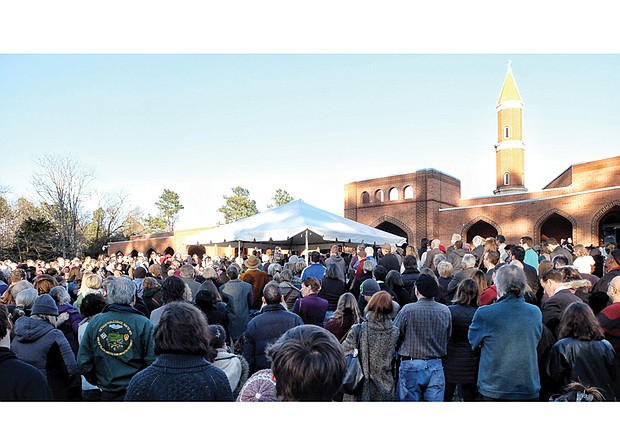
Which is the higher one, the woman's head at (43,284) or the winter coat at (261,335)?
the woman's head at (43,284)

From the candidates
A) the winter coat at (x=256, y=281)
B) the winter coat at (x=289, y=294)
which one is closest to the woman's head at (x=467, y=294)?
the winter coat at (x=289, y=294)

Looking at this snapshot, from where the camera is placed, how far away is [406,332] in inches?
174

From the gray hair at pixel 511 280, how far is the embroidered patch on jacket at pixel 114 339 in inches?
108

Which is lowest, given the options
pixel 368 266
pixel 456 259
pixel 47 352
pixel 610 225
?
pixel 47 352

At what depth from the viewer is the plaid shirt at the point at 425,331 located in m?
4.36

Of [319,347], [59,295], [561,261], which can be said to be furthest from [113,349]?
[561,261]

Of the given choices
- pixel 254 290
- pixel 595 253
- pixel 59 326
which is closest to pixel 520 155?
pixel 595 253

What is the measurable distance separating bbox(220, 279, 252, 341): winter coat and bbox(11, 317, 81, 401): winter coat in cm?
298

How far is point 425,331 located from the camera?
14.3ft

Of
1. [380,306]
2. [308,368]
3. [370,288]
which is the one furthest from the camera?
[370,288]

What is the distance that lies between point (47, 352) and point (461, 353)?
3.43 m

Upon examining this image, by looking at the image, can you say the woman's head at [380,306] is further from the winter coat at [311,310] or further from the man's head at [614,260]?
the man's head at [614,260]

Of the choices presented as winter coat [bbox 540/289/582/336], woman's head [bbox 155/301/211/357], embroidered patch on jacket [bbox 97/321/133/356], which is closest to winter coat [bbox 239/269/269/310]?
embroidered patch on jacket [bbox 97/321/133/356]

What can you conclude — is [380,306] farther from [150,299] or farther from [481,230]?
[481,230]
